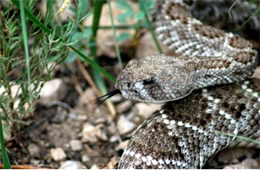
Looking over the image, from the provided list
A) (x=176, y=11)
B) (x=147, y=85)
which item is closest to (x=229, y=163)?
(x=147, y=85)

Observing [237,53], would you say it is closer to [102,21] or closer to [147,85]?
[147,85]

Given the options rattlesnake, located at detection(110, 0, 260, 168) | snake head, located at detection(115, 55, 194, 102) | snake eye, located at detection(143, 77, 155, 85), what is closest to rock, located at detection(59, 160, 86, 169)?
rattlesnake, located at detection(110, 0, 260, 168)

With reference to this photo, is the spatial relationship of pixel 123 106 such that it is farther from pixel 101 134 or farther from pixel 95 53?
pixel 95 53

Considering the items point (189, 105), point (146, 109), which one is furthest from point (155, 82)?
point (146, 109)

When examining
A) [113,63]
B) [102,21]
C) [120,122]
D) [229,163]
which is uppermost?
[102,21]

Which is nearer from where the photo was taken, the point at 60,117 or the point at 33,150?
the point at 33,150

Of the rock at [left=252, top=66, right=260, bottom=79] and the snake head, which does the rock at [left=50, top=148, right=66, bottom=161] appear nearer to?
the snake head

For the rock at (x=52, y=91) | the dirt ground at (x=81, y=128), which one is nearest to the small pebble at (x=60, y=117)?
the dirt ground at (x=81, y=128)
